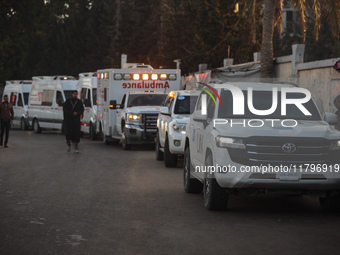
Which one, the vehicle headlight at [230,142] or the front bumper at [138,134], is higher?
the vehicle headlight at [230,142]

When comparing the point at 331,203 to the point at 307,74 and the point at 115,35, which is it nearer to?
the point at 307,74

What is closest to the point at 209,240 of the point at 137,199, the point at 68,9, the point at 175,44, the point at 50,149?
the point at 137,199

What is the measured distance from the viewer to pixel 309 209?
11570mm

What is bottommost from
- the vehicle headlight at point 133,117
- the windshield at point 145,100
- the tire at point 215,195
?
the tire at point 215,195

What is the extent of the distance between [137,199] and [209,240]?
12.1ft

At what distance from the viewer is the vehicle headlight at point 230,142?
10.5 metres

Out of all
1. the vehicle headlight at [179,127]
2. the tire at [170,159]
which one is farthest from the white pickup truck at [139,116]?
the vehicle headlight at [179,127]

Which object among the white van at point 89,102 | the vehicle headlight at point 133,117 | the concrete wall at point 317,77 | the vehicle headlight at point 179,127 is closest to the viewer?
the vehicle headlight at point 179,127

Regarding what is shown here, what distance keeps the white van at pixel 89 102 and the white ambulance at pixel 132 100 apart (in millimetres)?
1569

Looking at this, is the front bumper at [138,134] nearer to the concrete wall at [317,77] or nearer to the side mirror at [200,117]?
the concrete wall at [317,77]

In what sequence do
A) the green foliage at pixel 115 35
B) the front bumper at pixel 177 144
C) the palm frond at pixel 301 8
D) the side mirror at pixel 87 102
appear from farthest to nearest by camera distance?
the green foliage at pixel 115 35, the side mirror at pixel 87 102, the palm frond at pixel 301 8, the front bumper at pixel 177 144

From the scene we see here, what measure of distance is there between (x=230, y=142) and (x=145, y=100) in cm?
1504

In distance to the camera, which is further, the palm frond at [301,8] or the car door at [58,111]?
the car door at [58,111]

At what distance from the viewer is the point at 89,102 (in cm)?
3156
